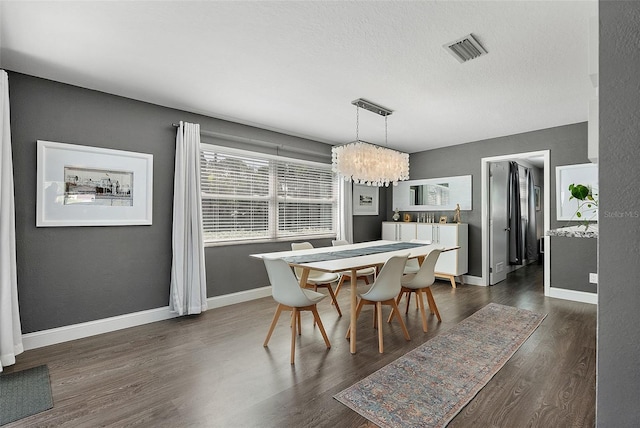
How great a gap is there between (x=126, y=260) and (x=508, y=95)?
439 cm

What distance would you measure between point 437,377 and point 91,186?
352cm

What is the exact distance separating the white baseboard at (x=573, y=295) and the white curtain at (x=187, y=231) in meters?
4.70

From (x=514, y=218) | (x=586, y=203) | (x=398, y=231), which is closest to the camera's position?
(x=586, y=203)

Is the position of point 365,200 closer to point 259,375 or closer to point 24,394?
point 259,375

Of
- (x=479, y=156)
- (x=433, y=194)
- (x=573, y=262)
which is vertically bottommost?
(x=573, y=262)

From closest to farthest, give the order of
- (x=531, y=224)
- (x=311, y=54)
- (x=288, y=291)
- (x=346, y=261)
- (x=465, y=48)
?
1. (x=465, y=48)
2. (x=311, y=54)
3. (x=288, y=291)
4. (x=346, y=261)
5. (x=531, y=224)

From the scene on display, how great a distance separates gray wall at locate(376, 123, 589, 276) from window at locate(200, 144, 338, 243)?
1885 mm

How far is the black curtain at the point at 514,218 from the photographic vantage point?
6.23m

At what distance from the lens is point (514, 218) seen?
638 cm

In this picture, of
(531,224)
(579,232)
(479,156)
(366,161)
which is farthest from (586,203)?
(531,224)

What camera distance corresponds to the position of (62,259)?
2977 millimetres

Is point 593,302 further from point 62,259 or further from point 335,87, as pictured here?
point 62,259

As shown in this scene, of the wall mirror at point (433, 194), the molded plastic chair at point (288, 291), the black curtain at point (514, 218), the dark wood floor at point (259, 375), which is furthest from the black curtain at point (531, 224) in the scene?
the molded plastic chair at point (288, 291)

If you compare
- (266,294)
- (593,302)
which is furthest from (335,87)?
(593,302)
